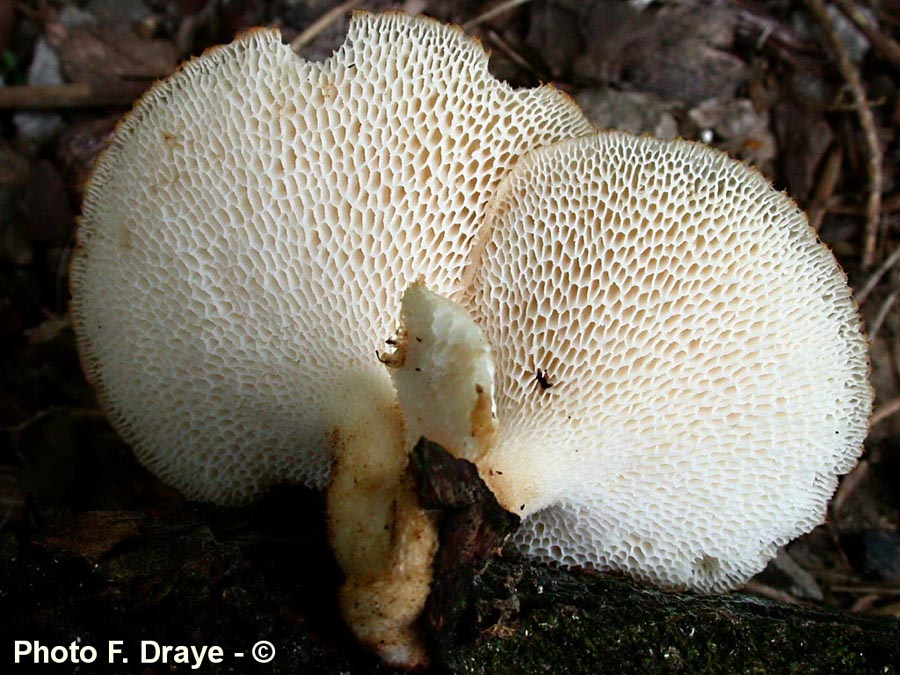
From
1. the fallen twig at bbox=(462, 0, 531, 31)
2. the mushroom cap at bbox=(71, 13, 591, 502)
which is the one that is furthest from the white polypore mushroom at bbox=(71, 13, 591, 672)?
the fallen twig at bbox=(462, 0, 531, 31)

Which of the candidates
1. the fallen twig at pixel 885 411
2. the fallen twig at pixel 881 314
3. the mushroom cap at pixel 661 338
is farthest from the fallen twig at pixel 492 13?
the fallen twig at pixel 885 411

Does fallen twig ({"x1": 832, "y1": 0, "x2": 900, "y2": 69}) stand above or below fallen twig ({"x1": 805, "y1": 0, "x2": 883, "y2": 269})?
above

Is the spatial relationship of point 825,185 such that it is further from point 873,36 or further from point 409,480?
point 409,480

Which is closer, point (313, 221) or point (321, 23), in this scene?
point (313, 221)

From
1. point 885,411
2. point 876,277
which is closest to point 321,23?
point 876,277

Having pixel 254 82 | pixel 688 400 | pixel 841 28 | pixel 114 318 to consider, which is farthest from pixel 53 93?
pixel 841 28

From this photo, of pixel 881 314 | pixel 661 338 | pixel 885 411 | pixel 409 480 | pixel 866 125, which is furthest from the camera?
pixel 866 125

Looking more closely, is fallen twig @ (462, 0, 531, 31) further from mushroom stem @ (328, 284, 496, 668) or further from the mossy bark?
the mossy bark
